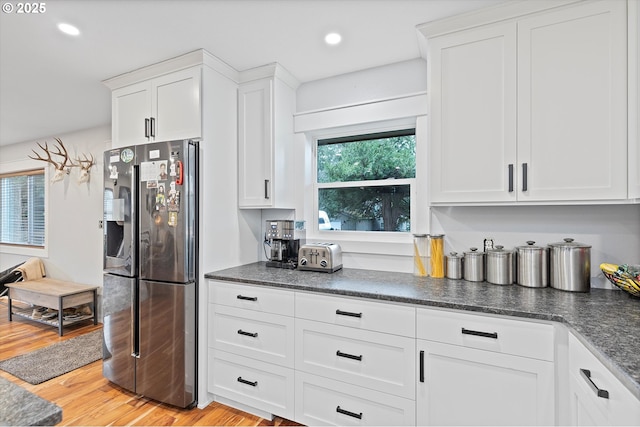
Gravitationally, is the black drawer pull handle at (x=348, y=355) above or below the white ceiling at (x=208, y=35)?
below

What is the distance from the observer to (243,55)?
2.27 m

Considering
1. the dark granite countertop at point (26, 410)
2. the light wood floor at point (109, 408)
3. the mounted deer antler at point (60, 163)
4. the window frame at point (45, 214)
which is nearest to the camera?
the dark granite countertop at point (26, 410)

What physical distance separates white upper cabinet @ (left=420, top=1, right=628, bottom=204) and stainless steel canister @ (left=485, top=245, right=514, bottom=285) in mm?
330

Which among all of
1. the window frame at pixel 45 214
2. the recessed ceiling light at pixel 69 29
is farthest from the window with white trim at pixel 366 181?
the window frame at pixel 45 214

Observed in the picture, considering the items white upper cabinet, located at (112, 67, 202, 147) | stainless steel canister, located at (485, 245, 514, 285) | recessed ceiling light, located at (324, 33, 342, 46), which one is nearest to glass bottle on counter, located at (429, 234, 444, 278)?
stainless steel canister, located at (485, 245, 514, 285)

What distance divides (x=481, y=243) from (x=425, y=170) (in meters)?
0.63

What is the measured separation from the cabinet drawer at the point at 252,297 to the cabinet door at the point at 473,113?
1120mm

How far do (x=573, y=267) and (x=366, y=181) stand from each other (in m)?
1.43

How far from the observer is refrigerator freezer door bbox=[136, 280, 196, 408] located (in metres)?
2.17

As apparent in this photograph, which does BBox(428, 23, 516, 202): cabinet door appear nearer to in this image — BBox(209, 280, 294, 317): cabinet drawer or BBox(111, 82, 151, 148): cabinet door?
BBox(209, 280, 294, 317): cabinet drawer

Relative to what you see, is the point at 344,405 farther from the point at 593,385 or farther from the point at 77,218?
the point at 77,218

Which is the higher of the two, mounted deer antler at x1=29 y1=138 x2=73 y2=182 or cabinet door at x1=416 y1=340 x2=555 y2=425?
mounted deer antler at x1=29 y1=138 x2=73 y2=182

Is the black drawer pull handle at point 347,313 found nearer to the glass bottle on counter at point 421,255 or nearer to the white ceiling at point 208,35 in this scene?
the glass bottle on counter at point 421,255

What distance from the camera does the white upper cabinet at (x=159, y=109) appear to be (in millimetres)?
2256
